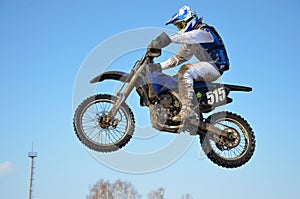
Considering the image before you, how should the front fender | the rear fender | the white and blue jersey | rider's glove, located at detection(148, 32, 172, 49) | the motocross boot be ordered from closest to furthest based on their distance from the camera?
rider's glove, located at detection(148, 32, 172, 49)
the white and blue jersey
the motocross boot
the front fender
the rear fender

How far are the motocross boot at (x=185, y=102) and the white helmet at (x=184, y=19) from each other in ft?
3.77

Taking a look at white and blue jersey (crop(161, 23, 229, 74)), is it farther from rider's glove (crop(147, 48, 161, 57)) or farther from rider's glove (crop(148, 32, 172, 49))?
rider's glove (crop(147, 48, 161, 57))

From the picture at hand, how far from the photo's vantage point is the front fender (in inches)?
507

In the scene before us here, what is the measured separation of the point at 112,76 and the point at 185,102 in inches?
61.2

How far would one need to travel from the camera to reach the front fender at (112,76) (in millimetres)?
12867

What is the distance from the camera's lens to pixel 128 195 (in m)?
43.0

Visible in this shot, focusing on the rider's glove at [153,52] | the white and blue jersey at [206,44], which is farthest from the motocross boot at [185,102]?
the rider's glove at [153,52]

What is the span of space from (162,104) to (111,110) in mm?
1015

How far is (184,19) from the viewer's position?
41.4 ft

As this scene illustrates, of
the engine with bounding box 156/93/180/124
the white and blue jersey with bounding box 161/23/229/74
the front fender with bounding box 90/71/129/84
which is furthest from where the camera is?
the front fender with bounding box 90/71/129/84

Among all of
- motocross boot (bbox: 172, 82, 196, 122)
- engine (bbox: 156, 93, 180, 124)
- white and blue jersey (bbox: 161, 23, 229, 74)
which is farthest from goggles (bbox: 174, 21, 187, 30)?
engine (bbox: 156, 93, 180, 124)

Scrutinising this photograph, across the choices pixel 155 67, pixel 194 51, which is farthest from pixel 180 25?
pixel 155 67

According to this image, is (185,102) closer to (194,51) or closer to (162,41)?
(194,51)

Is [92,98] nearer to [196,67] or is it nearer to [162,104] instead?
[162,104]
